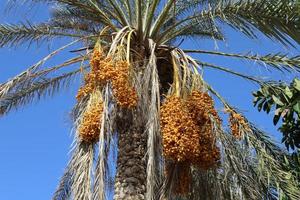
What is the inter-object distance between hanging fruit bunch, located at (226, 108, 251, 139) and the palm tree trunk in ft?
3.49

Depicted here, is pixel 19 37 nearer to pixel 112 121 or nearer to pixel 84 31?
pixel 84 31

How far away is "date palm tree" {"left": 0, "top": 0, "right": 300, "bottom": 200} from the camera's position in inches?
254

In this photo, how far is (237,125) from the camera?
23.1 feet

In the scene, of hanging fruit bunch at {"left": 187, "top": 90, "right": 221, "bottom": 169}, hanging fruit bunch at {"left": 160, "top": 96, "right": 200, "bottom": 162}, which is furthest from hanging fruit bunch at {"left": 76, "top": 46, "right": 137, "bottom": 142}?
hanging fruit bunch at {"left": 187, "top": 90, "right": 221, "bottom": 169}

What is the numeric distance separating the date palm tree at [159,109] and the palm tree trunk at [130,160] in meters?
0.01

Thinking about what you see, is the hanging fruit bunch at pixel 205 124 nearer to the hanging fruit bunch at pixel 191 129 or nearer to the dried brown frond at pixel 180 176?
the hanging fruit bunch at pixel 191 129

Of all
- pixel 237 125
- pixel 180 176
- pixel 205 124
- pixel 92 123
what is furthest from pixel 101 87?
pixel 237 125

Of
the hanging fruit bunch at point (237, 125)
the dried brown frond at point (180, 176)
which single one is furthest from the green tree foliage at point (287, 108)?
the dried brown frond at point (180, 176)

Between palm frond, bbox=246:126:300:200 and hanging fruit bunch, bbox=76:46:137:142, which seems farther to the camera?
palm frond, bbox=246:126:300:200

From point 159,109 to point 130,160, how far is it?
0.82m

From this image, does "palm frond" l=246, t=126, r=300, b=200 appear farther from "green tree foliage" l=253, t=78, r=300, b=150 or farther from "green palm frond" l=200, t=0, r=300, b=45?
"green palm frond" l=200, t=0, r=300, b=45

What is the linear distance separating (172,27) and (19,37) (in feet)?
6.94

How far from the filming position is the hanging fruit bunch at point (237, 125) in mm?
6984

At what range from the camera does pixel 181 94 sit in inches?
274
